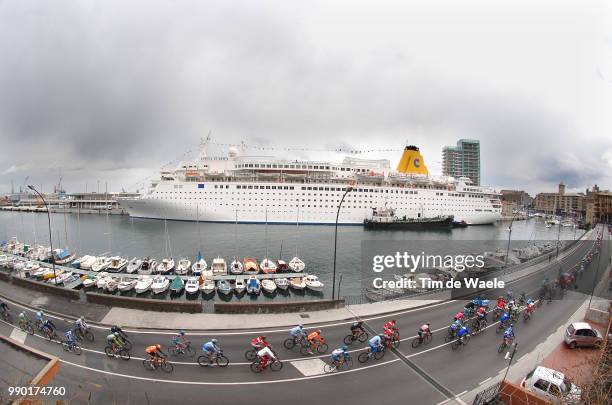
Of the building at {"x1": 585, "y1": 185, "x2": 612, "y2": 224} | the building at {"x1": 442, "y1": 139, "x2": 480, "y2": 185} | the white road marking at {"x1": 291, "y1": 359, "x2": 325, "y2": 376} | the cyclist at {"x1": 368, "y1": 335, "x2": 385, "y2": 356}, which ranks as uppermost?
the building at {"x1": 442, "y1": 139, "x2": 480, "y2": 185}

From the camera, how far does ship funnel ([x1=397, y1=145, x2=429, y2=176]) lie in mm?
68312

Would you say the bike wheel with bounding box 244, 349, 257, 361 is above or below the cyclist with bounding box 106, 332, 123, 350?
below

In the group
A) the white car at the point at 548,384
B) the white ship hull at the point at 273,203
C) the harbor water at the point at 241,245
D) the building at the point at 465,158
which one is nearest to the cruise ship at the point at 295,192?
the white ship hull at the point at 273,203

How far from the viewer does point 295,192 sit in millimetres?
60312

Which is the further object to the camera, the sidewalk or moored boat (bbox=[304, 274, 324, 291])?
moored boat (bbox=[304, 274, 324, 291])

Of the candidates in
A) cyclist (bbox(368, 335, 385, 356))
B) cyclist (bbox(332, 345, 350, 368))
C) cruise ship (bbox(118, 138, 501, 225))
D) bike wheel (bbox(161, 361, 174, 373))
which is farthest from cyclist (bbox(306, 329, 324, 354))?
cruise ship (bbox(118, 138, 501, 225))

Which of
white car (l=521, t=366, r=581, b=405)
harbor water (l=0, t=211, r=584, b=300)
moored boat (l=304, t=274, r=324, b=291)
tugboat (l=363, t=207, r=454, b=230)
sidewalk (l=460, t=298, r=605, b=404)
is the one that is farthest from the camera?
tugboat (l=363, t=207, r=454, b=230)

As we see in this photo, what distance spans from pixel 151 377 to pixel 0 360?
12.1 ft

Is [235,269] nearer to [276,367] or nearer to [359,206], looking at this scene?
[276,367]

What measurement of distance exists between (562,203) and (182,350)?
12406 centimetres

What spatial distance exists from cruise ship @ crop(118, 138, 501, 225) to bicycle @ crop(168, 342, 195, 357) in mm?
46125

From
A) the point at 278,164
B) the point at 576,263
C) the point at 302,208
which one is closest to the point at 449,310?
the point at 576,263

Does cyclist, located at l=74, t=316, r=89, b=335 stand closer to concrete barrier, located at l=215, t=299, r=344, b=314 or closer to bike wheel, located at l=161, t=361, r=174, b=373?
bike wheel, located at l=161, t=361, r=174, b=373

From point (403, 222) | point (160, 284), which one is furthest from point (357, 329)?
point (403, 222)
